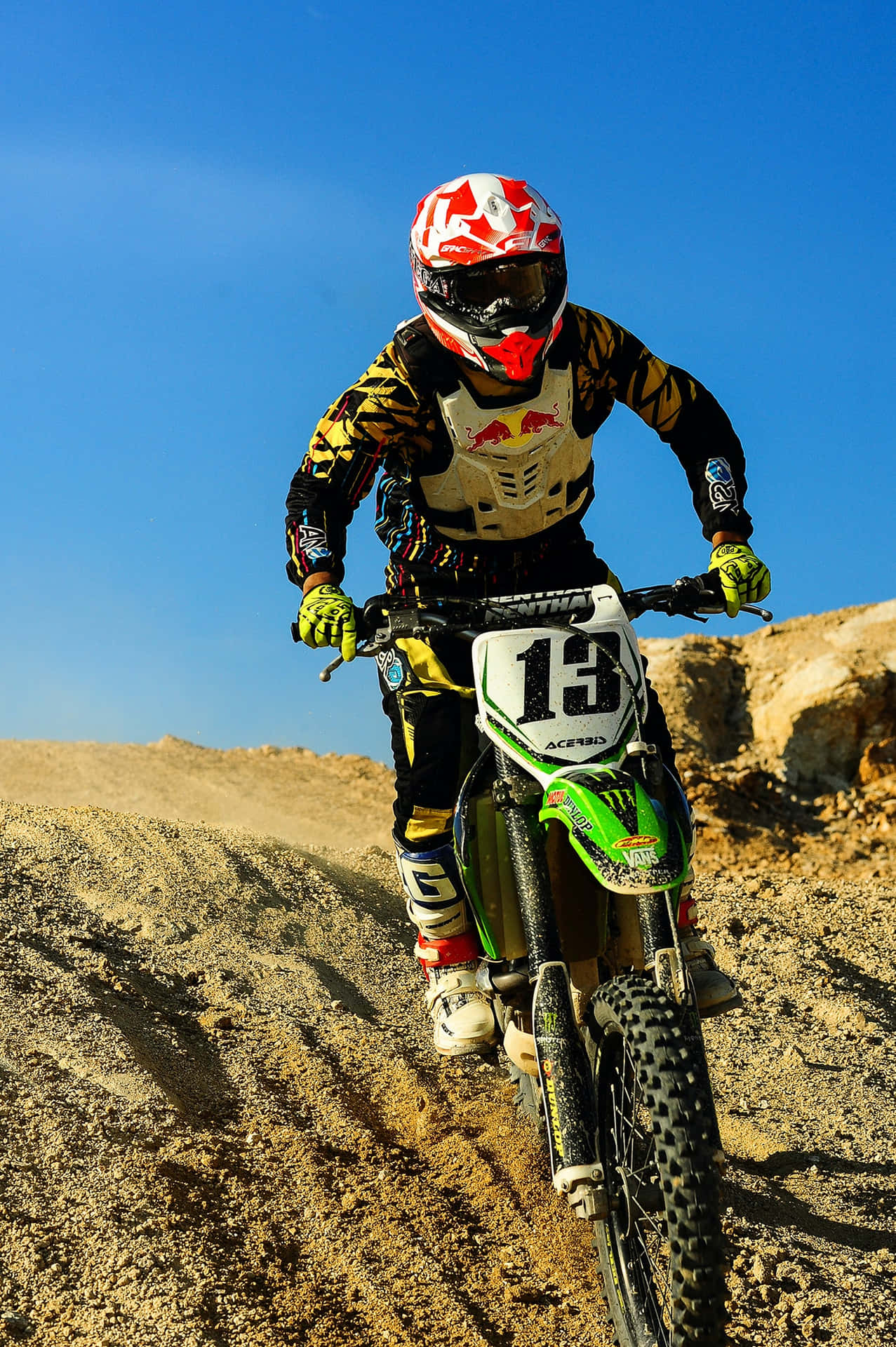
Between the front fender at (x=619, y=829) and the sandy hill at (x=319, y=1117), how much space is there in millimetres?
1494

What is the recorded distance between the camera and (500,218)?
3.87 metres

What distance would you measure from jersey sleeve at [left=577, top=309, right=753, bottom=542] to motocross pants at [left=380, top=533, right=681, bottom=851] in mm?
896

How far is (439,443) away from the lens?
13.8ft

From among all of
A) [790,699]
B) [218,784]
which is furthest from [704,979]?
[790,699]

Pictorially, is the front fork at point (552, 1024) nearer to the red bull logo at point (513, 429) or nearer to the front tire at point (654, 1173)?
the front tire at point (654, 1173)

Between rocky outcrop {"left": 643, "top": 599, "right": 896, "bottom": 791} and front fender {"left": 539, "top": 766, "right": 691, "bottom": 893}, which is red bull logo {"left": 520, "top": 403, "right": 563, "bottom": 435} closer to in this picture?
front fender {"left": 539, "top": 766, "right": 691, "bottom": 893}

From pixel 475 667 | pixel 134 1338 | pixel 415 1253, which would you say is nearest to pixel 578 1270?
pixel 415 1253

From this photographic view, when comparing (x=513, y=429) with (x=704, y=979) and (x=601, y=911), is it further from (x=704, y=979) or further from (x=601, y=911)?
(x=704, y=979)

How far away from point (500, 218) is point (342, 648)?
4.97ft

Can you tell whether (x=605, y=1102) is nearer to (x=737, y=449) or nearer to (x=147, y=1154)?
(x=147, y=1154)

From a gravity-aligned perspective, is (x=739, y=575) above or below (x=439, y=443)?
below

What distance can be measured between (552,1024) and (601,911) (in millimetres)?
539

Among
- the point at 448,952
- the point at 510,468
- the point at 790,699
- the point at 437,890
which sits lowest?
the point at 448,952

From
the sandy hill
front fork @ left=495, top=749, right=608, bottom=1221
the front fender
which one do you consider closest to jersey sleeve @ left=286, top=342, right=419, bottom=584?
front fork @ left=495, top=749, right=608, bottom=1221
